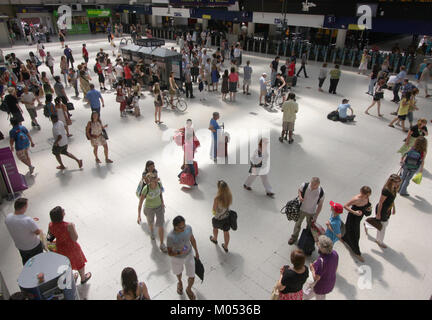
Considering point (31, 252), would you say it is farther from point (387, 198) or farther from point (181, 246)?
point (387, 198)

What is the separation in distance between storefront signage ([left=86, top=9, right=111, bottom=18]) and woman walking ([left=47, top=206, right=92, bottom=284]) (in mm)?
37431

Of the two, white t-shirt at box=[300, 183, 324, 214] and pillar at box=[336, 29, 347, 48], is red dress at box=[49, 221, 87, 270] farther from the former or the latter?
pillar at box=[336, 29, 347, 48]

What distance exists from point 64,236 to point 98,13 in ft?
125

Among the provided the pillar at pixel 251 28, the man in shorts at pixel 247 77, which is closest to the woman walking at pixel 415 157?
the man in shorts at pixel 247 77

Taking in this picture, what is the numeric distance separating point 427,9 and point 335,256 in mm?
19491

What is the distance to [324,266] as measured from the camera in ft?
11.4

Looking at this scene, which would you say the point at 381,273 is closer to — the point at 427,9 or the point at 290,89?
the point at 290,89

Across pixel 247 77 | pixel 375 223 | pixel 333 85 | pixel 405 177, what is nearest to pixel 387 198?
pixel 375 223

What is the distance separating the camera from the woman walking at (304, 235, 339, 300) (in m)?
3.36

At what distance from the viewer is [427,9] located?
16625 millimetres

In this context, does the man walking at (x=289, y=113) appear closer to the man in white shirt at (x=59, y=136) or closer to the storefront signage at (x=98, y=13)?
the man in white shirt at (x=59, y=136)

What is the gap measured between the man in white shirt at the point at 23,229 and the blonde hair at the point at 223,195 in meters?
2.65

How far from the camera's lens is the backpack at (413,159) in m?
6.02
